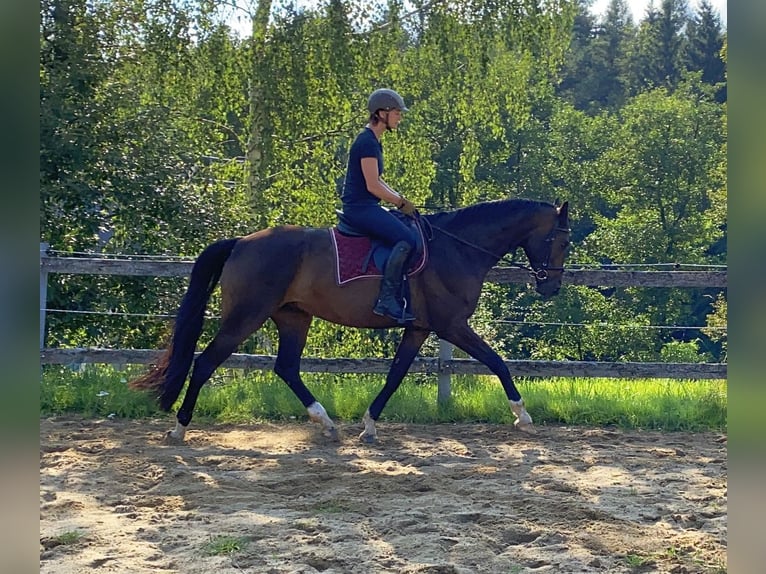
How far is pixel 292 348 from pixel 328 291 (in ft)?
2.17

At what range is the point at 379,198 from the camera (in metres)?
6.31

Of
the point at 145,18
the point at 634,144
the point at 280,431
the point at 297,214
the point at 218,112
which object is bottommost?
the point at 280,431

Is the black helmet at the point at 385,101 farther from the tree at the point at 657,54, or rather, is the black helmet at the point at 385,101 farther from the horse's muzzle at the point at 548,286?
the tree at the point at 657,54

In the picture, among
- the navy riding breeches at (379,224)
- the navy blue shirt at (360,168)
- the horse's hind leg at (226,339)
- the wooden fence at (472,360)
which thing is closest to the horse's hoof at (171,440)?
the horse's hind leg at (226,339)

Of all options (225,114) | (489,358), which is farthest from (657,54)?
(489,358)

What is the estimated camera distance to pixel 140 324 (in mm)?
10531

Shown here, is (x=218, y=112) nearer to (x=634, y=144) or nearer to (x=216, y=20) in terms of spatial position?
(x=216, y=20)

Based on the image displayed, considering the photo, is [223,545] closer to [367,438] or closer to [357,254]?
[367,438]

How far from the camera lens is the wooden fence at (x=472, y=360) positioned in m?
7.39

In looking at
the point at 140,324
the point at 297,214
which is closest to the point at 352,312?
the point at 140,324

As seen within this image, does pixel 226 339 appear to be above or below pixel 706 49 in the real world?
below

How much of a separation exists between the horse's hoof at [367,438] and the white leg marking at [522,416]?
121 centimetres
